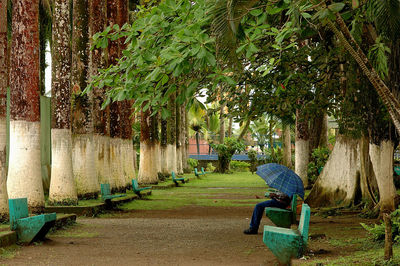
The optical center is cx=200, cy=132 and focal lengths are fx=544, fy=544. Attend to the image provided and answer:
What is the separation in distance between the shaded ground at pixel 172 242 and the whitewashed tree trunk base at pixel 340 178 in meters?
1.20

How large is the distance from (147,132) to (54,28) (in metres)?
10.2

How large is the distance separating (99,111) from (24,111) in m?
6.02

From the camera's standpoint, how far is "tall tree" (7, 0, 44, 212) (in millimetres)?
10742

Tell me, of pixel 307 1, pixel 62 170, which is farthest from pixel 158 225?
A: pixel 307 1

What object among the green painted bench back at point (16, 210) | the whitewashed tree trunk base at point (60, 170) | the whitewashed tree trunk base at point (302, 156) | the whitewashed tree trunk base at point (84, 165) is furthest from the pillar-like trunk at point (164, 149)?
the green painted bench back at point (16, 210)

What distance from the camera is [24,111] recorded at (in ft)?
35.3

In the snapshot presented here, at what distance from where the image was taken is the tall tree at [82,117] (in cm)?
1504

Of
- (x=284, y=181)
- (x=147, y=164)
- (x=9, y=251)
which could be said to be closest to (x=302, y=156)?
(x=147, y=164)

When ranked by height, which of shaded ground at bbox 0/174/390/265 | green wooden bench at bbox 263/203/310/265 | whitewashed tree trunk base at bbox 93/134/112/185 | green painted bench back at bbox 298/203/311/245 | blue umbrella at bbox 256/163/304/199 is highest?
whitewashed tree trunk base at bbox 93/134/112/185

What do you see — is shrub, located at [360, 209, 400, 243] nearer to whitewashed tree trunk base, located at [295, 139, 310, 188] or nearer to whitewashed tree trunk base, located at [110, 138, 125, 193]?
whitewashed tree trunk base, located at [110, 138, 125, 193]

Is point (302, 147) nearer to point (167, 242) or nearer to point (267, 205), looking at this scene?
point (267, 205)

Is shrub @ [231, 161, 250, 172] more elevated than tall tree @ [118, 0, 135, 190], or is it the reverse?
tall tree @ [118, 0, 135, 190]

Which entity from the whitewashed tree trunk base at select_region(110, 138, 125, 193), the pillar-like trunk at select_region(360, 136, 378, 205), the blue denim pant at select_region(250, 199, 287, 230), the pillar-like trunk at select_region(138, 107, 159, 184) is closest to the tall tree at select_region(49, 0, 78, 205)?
the whitewashed tree trunk base at select_region(110, 138, 125, 193)

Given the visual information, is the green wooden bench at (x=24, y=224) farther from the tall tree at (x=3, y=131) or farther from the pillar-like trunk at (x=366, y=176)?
the pillar-like trunk at (x=366, y=176)
